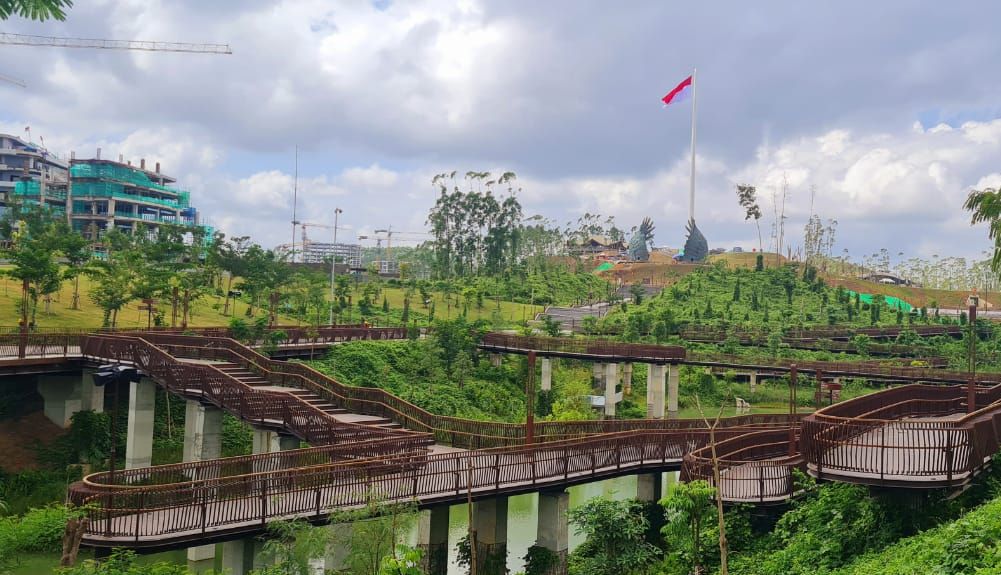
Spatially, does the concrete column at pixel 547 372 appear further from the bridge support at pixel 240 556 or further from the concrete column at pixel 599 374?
the bridge support at pixel 240 556

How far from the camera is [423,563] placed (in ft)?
73.6

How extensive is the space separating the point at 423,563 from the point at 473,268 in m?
74.9

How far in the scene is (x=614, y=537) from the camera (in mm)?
18703

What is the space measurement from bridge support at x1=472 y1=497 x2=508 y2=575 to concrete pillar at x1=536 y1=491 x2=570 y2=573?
120 centimetres

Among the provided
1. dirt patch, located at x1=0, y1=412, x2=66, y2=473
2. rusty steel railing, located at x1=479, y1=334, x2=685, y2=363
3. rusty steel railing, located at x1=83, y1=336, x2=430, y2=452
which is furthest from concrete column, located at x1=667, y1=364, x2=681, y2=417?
dirt patch, located at x1=0, y1=412, x2=66, y2=473

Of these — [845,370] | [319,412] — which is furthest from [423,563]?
[845,370]

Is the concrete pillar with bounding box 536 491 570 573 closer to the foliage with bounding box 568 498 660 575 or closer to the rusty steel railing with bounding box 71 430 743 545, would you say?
the rusty steel railing with bounding box 71 430 743 545

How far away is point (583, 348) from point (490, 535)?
26936 mm

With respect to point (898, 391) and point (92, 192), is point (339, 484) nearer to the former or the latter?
point (898, 391)

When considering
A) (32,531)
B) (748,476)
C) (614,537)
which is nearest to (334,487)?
(614,537)

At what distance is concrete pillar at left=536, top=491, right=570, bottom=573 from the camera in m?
22.7

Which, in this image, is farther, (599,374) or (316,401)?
(599,374)

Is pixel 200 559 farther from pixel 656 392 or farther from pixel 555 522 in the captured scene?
pixel 656 392

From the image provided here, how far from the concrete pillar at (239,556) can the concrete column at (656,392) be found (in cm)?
3295
